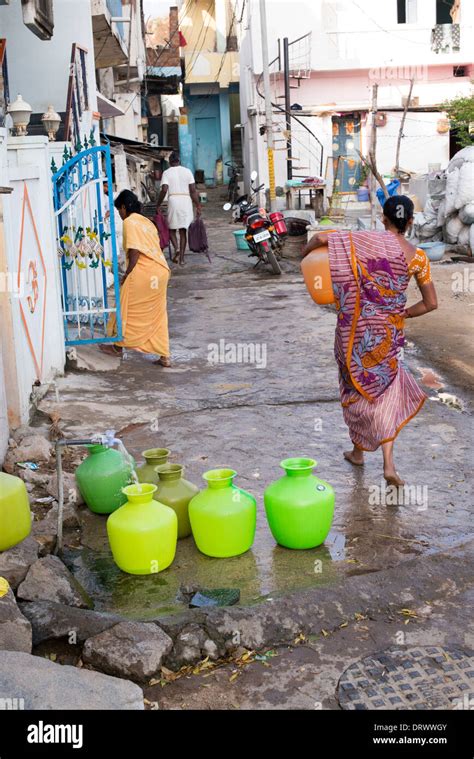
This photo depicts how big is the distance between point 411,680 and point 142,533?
1.34m

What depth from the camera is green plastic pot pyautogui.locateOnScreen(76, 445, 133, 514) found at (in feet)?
14.6

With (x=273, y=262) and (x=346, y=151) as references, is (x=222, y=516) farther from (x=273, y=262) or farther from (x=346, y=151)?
(x=346, y=151)

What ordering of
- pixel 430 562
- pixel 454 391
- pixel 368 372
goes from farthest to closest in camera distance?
1. pixel 454 391
2. pixel 368 372
3. pixel 430 562

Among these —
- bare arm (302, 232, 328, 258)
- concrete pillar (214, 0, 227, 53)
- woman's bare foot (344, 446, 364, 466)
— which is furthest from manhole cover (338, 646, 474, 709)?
concrete pillar (214, 0, 227, 53)

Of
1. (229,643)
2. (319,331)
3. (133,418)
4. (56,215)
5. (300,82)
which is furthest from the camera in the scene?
(300,82)

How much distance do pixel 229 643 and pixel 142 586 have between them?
75 cm

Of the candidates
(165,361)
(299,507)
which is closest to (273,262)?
(165,361)

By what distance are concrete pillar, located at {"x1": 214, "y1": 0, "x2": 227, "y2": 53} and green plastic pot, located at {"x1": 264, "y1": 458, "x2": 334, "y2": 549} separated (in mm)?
32666

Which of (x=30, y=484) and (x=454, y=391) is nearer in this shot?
(x=30, y=484)

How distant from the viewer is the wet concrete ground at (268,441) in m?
3.94

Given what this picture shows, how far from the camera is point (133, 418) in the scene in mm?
6082

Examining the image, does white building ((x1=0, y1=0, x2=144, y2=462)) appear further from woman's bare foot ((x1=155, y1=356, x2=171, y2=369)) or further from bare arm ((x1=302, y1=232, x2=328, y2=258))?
bare arm ((x1=302, y1=232, x2=328, y2=258))
